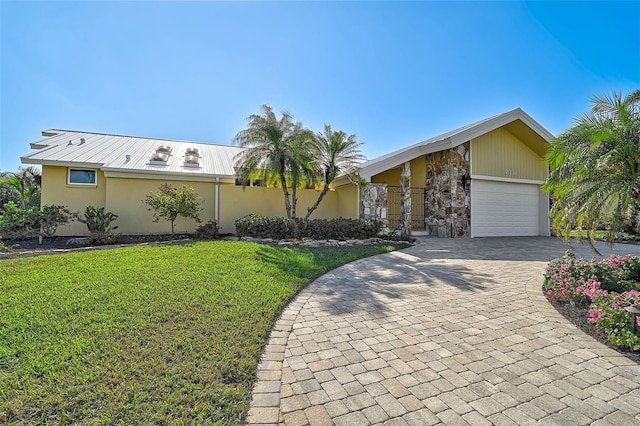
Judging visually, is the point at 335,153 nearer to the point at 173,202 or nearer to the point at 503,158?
the point at 173,202

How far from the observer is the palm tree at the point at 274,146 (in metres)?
11.9

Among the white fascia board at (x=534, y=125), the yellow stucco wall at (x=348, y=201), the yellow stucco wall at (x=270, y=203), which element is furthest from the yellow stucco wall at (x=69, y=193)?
the white fascia board at (x=534, y=125)

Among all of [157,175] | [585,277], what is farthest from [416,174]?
[157,175]

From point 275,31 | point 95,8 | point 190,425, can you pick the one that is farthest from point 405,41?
point 190,425

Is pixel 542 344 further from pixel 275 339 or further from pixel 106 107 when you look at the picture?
pixel 106 107

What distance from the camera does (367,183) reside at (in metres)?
12.9

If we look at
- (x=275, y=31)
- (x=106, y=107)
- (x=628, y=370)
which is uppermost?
(x=275, y=31)

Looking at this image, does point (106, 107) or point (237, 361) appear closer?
point (237, 361)

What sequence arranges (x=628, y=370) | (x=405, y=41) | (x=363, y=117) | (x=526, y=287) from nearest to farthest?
(x=628, y=370)
(x=526, y=287)
(x=405, y=41)
(x=363, y=117)

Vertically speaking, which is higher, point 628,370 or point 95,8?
point 95,8

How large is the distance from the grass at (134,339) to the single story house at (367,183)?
679cm

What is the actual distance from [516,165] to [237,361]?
17010 mm

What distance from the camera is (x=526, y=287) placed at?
227 inches

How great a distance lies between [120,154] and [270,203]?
7.49 meters
